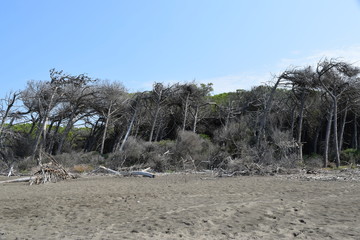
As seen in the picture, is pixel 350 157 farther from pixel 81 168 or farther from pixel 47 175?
pixel 47 175

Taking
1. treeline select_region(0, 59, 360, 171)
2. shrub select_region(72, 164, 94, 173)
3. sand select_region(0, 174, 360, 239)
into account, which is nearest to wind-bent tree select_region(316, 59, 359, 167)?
treeline select_region(0, 59, 360, 171)

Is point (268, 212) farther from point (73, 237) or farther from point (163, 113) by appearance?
point (163, 113)

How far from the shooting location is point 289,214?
→ 9305 millimetres

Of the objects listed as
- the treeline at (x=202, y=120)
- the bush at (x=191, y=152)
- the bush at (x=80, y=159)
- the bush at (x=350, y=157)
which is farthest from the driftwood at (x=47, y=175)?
the bush at (x=350, y=157)

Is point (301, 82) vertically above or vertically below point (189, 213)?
above

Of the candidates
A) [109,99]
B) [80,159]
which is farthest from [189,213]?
[109,99]

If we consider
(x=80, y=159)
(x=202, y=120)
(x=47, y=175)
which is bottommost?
(x=47, y=175)

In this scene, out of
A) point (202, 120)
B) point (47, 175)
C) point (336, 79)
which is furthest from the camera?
point (202, 120)

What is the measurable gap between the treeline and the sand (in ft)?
25.8

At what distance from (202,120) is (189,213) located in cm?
2489

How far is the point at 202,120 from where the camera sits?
112ft

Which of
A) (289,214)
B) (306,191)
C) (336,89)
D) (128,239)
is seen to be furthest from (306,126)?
(128,239)

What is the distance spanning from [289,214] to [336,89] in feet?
56.6

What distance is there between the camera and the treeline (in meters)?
23.6
